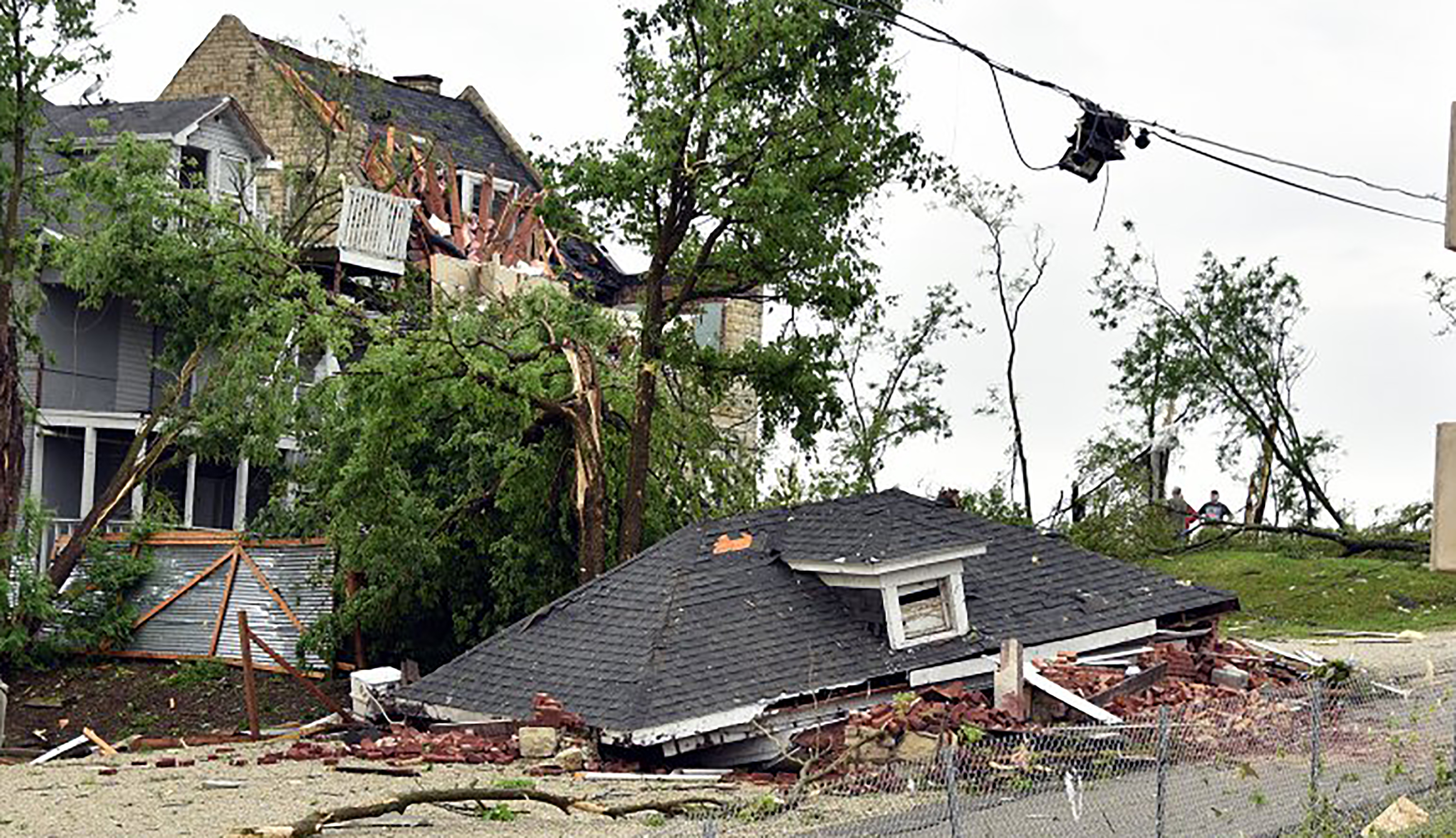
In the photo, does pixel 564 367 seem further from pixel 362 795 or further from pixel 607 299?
pixel 607 299

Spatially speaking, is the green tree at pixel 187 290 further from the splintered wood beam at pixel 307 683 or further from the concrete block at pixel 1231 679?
the concrete block at pixel 1231 679

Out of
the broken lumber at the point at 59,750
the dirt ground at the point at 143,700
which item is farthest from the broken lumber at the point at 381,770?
the dirt ground at the point at 143,700

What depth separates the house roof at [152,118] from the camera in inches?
1545

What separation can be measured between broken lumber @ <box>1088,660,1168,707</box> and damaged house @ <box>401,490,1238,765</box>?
55.5 inches

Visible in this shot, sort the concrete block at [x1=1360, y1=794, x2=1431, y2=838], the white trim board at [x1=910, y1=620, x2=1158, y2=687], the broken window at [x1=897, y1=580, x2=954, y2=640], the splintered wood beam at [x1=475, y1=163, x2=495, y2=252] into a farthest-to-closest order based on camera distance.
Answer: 1. the splintered wood beam at [x1=475, y1=163, x2=495, y2=252]
2. the broken window at [x1=897, y1=580, x2=954, y2=640]
3. the white trim board at [x1=910, y1=620, x2=1158, y2=687]
4. the concrete block at [x1=1360, y1=794, x2=1431, y2=838]

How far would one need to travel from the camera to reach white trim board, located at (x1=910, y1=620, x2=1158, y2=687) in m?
22.9

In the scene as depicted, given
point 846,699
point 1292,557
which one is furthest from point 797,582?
point 1292,557

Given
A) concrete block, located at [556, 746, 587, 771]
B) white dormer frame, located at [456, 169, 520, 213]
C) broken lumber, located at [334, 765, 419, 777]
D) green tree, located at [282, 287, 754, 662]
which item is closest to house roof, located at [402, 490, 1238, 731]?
concrete block, located at [556, 746, 587, 771]

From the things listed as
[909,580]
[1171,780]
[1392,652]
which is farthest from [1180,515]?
[1171,780]

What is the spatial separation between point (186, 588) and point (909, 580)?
1479 centimetres

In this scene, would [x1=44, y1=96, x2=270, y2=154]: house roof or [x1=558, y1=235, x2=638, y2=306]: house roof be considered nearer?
[x1=44, y1=96, x2=270, y2=154]: house roof

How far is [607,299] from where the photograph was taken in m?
49.4

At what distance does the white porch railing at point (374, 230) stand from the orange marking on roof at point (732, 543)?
616 inches

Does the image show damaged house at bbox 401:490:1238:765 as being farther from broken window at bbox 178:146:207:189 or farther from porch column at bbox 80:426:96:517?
porch column at bbox 80:426:96:517
